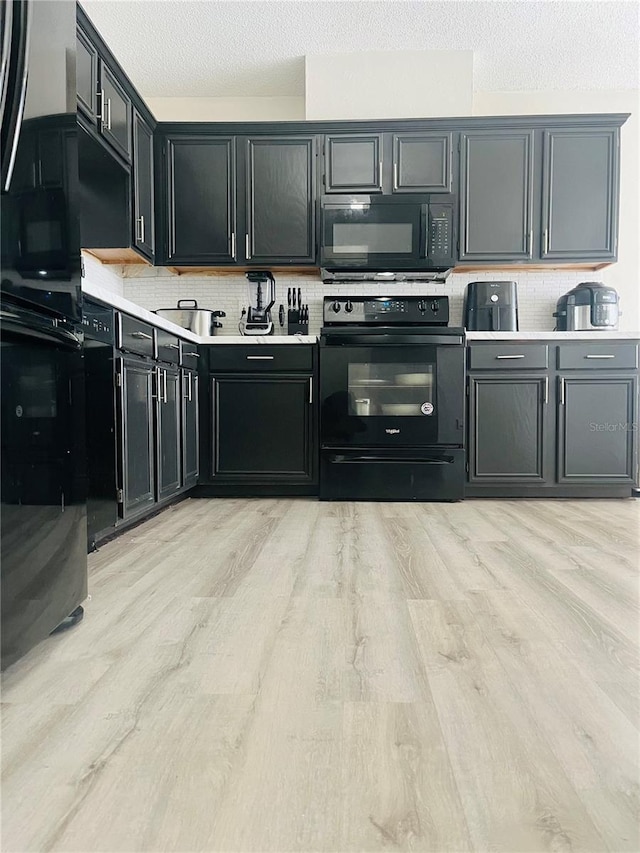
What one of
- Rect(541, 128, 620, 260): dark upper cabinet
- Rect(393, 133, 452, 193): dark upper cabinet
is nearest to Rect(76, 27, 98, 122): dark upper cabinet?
Rect(393, 133, 452, 193): dark upper cabinet

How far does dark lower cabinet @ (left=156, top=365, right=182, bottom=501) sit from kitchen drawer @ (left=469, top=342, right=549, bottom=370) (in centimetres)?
170

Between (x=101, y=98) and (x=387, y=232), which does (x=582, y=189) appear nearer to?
(x=387, y=232)

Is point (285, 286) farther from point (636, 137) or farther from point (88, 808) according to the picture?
point (88, 808)

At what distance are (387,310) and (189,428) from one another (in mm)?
1437

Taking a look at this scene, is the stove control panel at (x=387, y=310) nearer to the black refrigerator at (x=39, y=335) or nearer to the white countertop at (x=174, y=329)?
the white countertop at (x=174, y=329)

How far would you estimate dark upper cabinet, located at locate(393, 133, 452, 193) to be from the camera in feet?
11.6

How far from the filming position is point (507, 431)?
→ 3.39 metres

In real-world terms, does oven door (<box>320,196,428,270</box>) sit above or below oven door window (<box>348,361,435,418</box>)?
above

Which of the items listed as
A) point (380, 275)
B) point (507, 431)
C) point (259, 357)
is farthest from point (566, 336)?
point (259, 357)

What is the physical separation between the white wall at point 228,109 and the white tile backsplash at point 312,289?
1.14 metres

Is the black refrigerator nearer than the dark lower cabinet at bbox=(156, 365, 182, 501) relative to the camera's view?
Yes

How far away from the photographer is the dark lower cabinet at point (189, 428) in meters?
3.11

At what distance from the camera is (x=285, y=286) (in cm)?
394

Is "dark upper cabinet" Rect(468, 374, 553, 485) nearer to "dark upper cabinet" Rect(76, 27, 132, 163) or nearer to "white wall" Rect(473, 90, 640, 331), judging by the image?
"white wall" Rect(473, 90, 640, 331)
